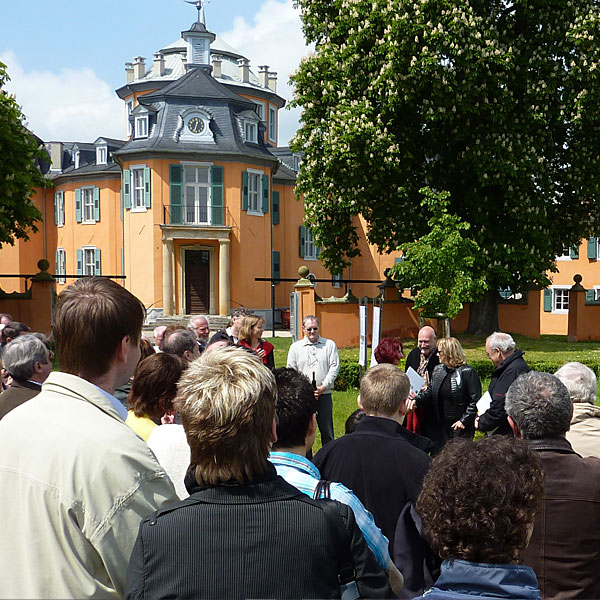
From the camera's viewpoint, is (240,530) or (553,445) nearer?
(240,530)

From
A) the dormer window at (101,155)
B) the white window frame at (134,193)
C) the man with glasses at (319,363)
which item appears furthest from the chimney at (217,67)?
the man with glasses at (319,363)

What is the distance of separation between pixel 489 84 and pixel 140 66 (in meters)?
29.6

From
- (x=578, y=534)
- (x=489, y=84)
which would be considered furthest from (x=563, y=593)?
(x=489, y=84)

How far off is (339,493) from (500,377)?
4536 mm

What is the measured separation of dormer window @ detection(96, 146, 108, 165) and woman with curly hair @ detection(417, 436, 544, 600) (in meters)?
38.0

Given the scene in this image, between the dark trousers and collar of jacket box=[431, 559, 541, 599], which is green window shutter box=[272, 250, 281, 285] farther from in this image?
collar of jacket box=[431, 559, 541, 599]

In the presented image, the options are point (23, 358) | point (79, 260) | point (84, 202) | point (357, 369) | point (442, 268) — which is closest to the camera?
point (23, 358)

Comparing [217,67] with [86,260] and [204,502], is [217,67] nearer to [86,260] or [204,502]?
[86,260]

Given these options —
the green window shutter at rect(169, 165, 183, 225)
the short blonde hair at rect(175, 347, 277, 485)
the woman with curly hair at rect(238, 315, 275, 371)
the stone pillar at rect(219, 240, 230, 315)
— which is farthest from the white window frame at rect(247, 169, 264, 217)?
the short blonde hair at rect(175, 347, 277, 485)

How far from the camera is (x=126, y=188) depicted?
109ft

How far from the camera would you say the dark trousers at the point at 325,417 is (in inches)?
348

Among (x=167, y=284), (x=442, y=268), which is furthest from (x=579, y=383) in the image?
(x=167, y=284)

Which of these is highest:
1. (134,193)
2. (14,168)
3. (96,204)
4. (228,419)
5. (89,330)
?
(134,193)

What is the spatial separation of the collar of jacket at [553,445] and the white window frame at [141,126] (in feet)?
106
